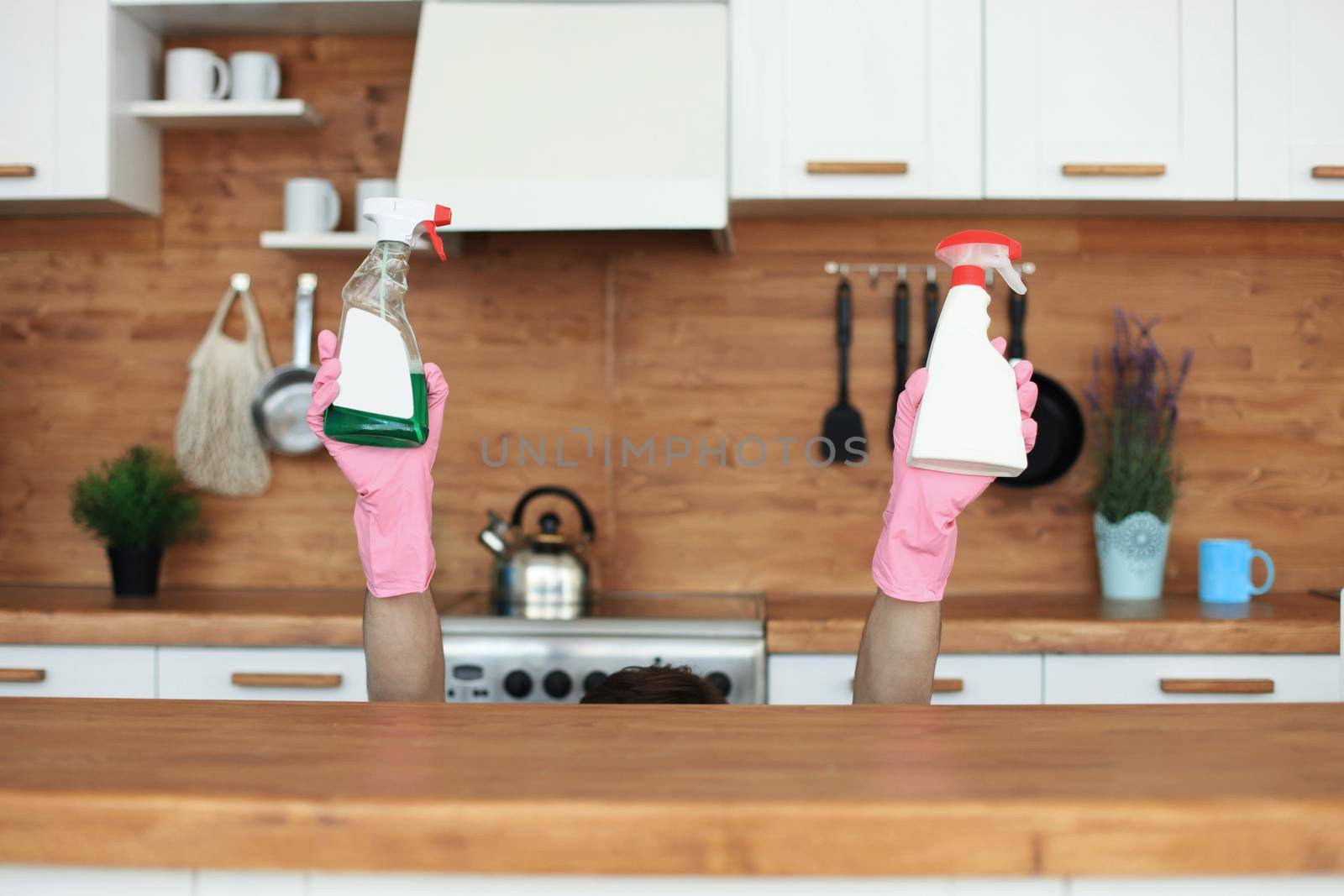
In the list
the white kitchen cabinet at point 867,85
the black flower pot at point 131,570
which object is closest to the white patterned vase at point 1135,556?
the white kitchen cabinet at point 867,85

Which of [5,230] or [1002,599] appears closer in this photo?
[1002,599]

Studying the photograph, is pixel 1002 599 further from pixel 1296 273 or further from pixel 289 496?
pixel 289 496

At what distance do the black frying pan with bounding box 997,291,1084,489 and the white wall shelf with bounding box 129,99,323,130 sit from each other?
153 centimetres

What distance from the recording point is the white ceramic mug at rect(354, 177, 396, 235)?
2207 mm

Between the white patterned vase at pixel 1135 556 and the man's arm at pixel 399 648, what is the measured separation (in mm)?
1576

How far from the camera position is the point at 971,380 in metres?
0.83

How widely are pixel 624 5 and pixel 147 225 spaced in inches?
45.7

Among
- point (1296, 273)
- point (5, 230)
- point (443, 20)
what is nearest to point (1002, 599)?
point (1296, 273)

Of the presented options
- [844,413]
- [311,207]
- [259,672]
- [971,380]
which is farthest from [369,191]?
[971,380]

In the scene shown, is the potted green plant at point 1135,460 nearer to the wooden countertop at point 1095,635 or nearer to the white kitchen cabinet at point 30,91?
the wooden countertop at point 1095,635

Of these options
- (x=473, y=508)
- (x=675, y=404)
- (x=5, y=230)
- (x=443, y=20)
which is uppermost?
(x=443, y=20)

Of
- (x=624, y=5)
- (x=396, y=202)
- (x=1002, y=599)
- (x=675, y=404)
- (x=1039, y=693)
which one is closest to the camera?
(x=396, y=202)

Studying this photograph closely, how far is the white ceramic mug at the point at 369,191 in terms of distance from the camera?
2.21 metres

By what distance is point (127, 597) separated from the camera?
2160 mm
